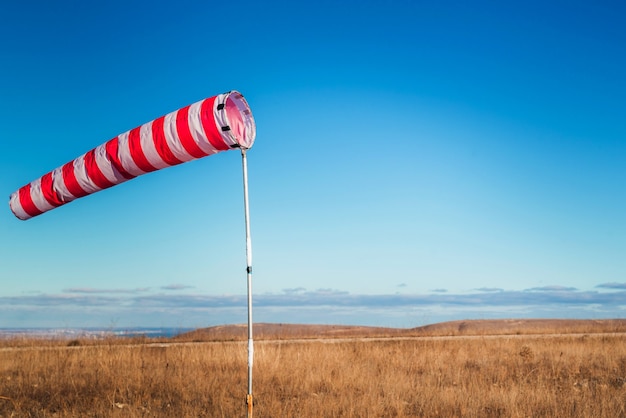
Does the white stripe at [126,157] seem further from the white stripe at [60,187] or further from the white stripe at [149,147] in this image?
the white stripe at [60,187]

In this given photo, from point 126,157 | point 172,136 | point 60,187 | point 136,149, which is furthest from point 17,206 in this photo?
point 172,136

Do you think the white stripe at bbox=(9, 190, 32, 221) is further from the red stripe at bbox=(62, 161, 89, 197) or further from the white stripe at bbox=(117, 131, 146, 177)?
the white stripe at bbox=(117, 131, 146, 177)

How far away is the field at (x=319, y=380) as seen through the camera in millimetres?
8898

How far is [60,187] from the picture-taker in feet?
29.6

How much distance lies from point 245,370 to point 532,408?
5.99m

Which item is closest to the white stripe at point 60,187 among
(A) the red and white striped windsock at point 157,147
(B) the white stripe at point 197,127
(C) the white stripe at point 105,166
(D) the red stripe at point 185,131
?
(A) the red and white striped windsock at point 157,147

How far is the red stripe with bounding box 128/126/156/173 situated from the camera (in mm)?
7922

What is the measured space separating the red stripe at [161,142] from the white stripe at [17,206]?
3454 mm

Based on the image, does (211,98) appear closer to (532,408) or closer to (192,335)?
(532,408)

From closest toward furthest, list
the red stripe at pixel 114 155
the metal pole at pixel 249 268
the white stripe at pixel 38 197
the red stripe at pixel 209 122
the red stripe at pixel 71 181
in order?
the metal pole at pixel 249 268, the red stripe at pixel 209 122, the red stripe at pixel 114 155, the red stripe at pixel 71 181, the white stripe at pixel 38 197

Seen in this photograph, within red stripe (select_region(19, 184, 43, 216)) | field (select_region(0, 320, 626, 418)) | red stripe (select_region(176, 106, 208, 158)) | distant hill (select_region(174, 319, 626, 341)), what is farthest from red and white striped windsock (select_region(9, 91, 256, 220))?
distant hill (select_region(174, 319, 626, 341))

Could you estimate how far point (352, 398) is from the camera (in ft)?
31.0

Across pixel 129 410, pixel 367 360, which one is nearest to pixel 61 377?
pixel 129 410

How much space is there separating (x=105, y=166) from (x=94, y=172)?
30cm
